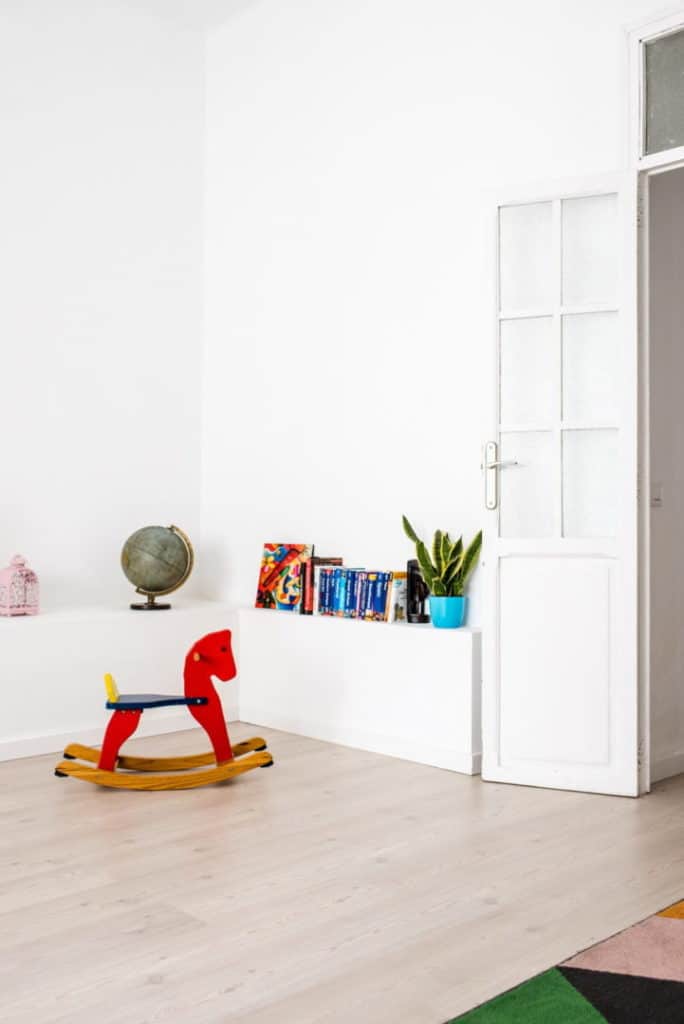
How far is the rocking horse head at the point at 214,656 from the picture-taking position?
371 centimetres

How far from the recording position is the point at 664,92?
11.5ft

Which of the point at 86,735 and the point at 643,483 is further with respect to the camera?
the point at 86,735

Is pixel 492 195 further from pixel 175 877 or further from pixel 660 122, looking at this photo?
pixel 175 877

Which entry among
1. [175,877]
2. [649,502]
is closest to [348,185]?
[649,502]

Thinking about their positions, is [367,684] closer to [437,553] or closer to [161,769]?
[437,553]

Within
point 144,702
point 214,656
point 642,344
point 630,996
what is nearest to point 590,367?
point 642,344

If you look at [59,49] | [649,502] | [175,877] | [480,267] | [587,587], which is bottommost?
[175,877]

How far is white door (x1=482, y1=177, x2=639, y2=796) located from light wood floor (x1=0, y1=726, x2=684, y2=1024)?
9.4 inches

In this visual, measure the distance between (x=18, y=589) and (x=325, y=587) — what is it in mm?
1281

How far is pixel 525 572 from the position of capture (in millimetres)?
3666

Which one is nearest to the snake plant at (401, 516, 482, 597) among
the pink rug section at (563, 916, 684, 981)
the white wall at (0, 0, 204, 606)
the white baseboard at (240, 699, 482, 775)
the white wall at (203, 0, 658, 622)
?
the white wall at (203, 0, 658, 622)

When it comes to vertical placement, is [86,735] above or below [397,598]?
below

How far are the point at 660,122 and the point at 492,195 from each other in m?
0.61

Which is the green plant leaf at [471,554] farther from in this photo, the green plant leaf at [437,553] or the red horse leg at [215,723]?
the red horse leg at [215,723]
